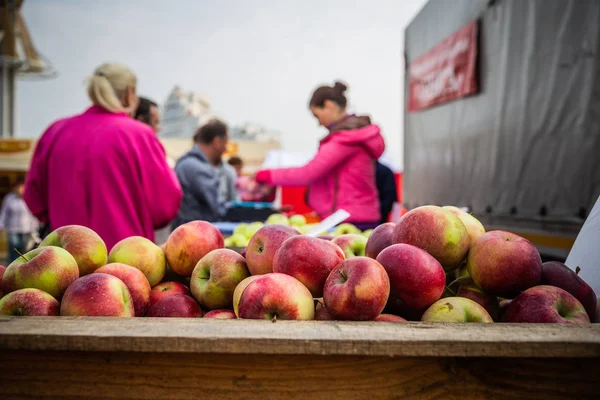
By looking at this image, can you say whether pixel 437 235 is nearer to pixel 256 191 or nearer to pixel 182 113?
pixel 256 191

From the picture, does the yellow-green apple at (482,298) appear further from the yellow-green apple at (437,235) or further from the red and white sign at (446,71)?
the red and white sign at (446,71)

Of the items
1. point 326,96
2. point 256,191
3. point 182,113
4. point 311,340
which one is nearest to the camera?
point 311,340

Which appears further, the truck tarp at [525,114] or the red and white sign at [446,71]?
the red and white sign at [446,71]

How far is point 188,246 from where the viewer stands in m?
1.72

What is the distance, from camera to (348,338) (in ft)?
3.05

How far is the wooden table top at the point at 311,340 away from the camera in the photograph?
0.92 meters

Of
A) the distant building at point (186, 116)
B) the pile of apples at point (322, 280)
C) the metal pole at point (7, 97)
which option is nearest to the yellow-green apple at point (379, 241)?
the pile of apples at point (322, 280)

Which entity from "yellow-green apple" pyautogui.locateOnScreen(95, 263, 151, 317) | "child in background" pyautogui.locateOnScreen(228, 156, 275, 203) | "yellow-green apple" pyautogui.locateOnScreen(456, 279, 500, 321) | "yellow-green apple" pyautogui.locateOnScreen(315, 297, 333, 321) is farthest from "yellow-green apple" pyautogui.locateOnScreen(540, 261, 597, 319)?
"child in background" pyautogui.locateOnScreen(228, 156, 275, 203)

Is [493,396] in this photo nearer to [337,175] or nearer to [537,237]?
[537,237]

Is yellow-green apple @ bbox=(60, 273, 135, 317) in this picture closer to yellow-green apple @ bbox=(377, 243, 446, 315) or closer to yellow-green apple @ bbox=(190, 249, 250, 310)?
yellow-green apple @ bbox=(190, 249, 250, 310)

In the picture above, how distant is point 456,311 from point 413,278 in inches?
5.0

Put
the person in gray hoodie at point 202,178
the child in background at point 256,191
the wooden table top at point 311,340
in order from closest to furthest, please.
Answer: the wooden table top at point 311,340
the person in gray hoodie at point 202,178
the child in background at point 256,191

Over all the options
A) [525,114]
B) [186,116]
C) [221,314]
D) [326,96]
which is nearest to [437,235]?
[221,314]

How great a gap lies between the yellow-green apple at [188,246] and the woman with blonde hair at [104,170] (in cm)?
167
